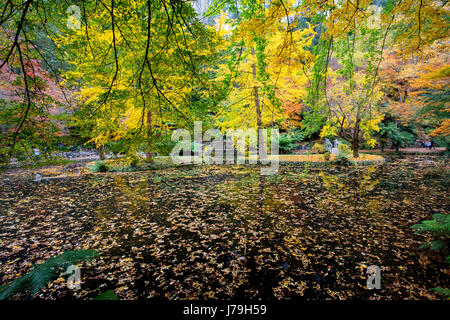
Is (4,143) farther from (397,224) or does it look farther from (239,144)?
(239,144)

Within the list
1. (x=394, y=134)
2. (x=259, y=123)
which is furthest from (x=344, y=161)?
(x=394, y=134)

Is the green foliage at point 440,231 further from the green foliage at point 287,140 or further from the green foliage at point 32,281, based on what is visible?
Result: the green foliage at point 287,140

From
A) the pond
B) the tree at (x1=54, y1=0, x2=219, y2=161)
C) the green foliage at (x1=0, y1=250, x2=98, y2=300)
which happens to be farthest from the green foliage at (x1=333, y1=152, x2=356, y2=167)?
the green foliage at (x1=0, y1=250, x2=98, y2=300)

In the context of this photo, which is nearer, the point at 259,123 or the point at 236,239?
the point at 236,239

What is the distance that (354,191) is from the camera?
18.8ft

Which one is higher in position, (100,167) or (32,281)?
(100,167)

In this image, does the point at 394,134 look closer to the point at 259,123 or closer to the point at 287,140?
the point at 287,140

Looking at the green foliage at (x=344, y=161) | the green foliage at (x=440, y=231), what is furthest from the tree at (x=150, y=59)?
the green foliage at (x=344, y=161)

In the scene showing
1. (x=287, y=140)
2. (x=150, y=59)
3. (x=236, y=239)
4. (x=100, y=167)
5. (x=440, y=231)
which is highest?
(x=150, y=59)

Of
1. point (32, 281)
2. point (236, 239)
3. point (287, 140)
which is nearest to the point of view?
point (32, 281)

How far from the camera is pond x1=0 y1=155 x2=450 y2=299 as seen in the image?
2258mm

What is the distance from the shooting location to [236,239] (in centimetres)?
330
